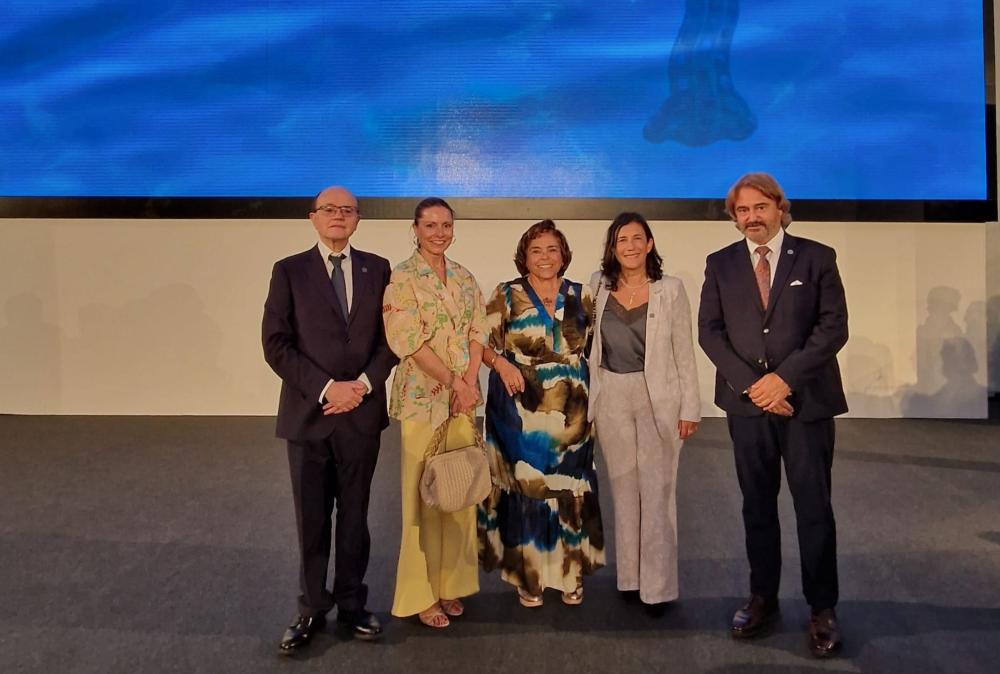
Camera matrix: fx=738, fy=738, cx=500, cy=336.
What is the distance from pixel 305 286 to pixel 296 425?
1.45ft

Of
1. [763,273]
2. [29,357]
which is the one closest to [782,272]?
[763,273]

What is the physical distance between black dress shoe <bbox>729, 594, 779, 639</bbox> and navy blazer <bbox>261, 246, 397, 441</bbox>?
137 centimetres

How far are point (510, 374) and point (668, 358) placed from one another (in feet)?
1.83

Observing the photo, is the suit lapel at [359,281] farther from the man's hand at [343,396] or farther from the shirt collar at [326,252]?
the man's hand at [343,396]

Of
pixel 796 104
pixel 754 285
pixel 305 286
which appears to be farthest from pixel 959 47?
pixel 305 286

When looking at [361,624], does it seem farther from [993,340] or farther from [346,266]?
[993,340]

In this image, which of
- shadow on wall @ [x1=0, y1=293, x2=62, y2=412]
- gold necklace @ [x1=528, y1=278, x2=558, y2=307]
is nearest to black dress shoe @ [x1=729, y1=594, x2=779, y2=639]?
gold necklace @ [x1=528, y1=278, x2=558, y2=307]

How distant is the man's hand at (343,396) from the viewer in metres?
2.29

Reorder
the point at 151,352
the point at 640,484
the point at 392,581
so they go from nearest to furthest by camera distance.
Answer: the point at 640,484, the point at 392,581, the point at 151,352

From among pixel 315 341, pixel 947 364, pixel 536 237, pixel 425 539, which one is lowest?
pixel 425 539

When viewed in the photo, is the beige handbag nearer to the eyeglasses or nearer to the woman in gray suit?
the woman in gray suit

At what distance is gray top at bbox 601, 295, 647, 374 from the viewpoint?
2.59 m

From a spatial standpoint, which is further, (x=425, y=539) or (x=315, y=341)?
(x=425, y=539)

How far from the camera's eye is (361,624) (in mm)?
2428
